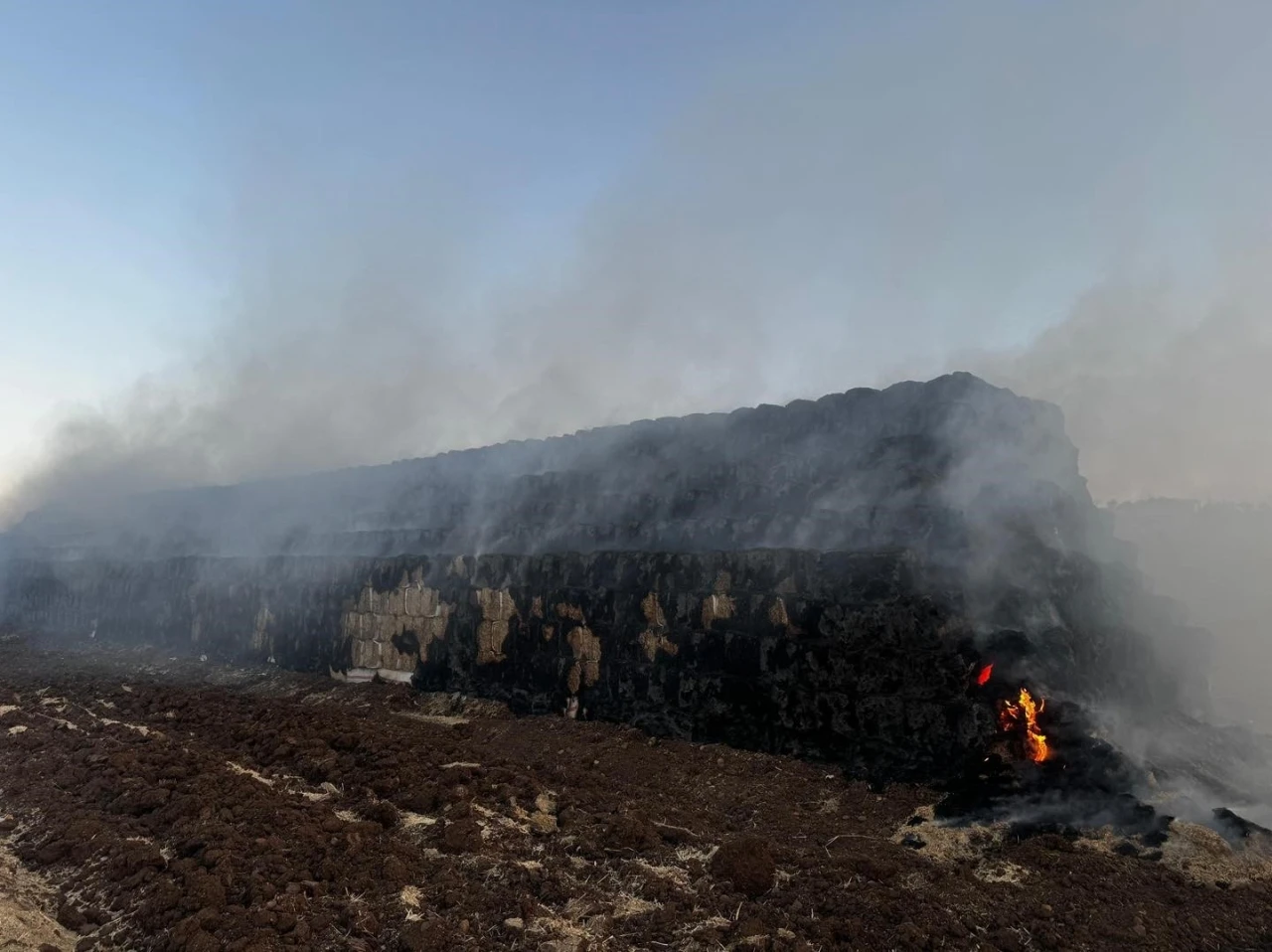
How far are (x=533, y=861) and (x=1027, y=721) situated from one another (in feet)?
24.7

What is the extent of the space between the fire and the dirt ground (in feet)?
5.60

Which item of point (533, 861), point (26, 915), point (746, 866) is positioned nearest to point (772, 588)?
point (746, 866)

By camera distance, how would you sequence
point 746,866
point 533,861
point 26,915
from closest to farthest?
1. point 26,915
2. point 746,866
3. point 533,861

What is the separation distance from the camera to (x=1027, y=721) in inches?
423

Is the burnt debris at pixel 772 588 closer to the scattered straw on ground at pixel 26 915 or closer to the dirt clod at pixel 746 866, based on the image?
the dirt clod at pixel 746 866

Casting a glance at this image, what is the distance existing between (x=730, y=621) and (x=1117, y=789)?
6.51m

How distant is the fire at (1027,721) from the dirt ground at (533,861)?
171 centimetres

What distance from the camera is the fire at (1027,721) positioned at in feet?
34.7

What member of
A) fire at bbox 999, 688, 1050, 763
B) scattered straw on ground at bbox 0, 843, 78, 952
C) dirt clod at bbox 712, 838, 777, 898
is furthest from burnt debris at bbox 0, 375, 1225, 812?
scattered straw on ground at bbox 0, 843, 78, 952

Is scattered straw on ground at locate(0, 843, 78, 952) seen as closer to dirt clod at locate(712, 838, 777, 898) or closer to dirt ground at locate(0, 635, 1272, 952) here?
dirt ground at locate(0, 635, 1272, 952)

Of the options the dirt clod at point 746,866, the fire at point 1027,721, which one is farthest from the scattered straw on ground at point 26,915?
the fire at point 1027,721

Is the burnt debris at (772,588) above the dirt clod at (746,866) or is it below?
above

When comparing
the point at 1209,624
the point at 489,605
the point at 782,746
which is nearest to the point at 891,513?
the point at 782,746

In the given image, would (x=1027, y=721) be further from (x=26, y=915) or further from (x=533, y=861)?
(x=26, y=915)
